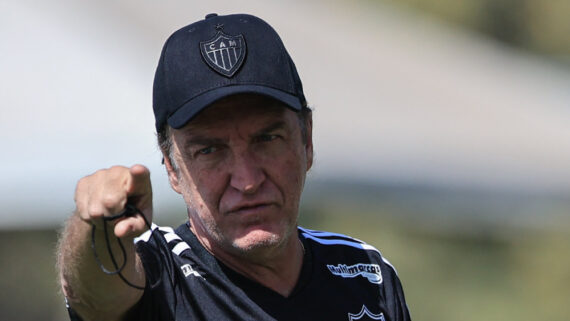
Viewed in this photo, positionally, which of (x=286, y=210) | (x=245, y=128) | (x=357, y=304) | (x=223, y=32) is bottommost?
(x=357, y=304)

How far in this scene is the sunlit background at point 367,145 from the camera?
21.2 ft

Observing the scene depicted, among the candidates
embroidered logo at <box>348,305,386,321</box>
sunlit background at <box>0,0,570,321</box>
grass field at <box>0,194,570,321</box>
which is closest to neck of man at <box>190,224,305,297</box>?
embroidered logo at <box>348,305,386,321</box>

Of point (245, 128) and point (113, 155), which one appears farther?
point (113, 155)

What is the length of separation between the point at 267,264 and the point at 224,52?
Result: 0.69 meters

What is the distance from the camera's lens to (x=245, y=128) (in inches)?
99.3

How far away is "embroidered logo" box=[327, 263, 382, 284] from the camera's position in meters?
2.94

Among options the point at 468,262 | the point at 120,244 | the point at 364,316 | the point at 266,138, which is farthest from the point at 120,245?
the point at 468,262

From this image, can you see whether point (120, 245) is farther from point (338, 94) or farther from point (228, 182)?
point (338, 94)

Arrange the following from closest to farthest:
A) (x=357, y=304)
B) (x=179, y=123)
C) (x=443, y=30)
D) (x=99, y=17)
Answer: (x=179, y=123), (x=357, y=304), (x=99, y=17), (x=443, y=30)

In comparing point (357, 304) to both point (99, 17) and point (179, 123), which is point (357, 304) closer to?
point (179, 123)

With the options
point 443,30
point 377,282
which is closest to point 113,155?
point 377,282

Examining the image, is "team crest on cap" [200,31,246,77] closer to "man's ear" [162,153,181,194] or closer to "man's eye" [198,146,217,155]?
"man's eye" [198,146,217,155]

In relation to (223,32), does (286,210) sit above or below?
below

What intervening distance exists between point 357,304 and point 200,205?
2.15ft
